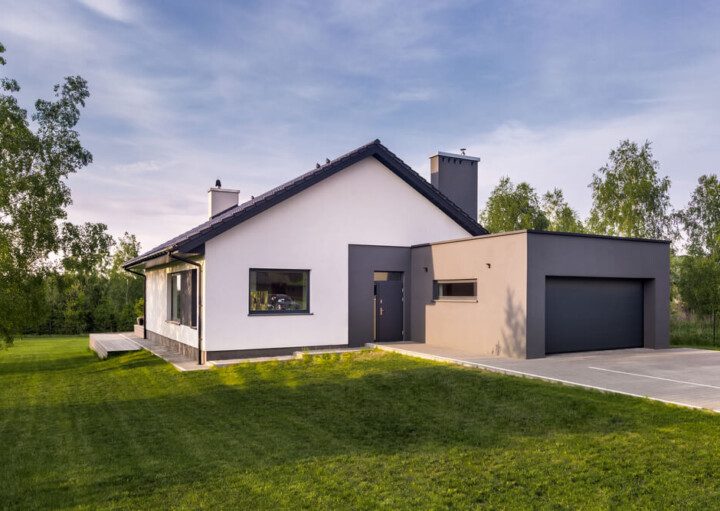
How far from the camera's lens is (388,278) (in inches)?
624

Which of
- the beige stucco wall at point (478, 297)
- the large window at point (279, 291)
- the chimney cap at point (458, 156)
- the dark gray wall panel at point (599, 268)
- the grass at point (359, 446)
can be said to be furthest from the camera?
the chimney cap at point (458, 156)

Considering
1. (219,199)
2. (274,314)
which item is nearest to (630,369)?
(274,314)

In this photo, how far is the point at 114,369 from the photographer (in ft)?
45.0

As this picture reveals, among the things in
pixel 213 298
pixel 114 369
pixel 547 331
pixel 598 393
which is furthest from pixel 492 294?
pixel 114 369

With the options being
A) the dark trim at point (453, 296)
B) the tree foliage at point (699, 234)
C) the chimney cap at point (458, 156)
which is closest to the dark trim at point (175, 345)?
the dark trim at point (453, 296)

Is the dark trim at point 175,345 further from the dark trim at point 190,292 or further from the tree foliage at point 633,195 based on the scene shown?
the tree foliage at point 633,195

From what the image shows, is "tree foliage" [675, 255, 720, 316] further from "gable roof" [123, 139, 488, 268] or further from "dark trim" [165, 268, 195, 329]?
"dark trim" [165, 268, 195, 329]

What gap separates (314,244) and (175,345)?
547 centimetres

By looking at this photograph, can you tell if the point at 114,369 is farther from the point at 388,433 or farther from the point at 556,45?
the point at 556,45

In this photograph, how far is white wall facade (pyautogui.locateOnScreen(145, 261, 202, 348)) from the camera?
1492 cm

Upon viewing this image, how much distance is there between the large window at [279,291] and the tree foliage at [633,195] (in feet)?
60.9

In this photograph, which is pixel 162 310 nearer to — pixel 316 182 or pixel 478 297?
pixel 316 182

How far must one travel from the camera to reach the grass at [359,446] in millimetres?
4914

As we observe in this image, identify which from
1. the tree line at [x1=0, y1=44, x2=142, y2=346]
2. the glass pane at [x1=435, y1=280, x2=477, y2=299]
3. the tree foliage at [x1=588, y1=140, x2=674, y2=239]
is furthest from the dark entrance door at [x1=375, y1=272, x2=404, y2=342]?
the tree foliage at [x1=588, y1=140, x2=674, y2=239]
